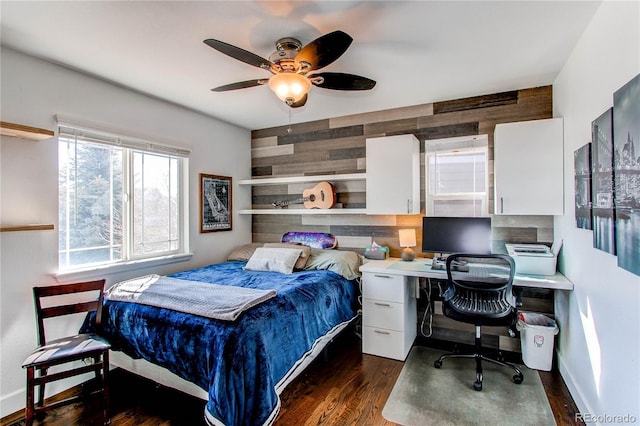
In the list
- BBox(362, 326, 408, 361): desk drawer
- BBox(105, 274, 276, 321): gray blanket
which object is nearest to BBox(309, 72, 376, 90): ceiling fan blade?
BBox(105, 274, 276, 321): gray blanket

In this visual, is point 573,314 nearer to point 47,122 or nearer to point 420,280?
point 420,280

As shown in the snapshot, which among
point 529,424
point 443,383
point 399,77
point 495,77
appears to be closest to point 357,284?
point 443,383

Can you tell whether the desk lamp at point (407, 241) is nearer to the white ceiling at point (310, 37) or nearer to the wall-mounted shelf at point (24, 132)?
the white ceiling at point (310, 37)

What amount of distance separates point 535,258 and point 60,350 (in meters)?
3.54

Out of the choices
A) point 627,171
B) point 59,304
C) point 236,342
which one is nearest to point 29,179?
point 59,304

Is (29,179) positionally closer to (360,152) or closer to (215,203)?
(215,203)

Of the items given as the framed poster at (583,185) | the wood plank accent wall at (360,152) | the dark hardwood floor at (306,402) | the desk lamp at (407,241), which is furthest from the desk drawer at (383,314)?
the framed poster at (583,185)

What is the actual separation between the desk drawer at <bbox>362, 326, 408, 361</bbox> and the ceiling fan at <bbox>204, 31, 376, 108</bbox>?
2150 mm

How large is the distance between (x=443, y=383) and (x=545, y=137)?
218 centimetres

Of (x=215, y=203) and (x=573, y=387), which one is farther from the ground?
(x=215, y=203)

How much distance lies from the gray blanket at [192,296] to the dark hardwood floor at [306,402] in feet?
2.34

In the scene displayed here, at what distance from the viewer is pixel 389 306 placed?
2947mm

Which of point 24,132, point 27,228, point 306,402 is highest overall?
point 24,132

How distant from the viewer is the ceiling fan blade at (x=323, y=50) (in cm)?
164
